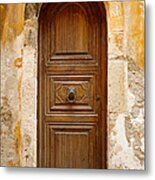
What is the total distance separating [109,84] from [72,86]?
156mm

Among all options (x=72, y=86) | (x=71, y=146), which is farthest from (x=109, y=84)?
(x=71, y=146)

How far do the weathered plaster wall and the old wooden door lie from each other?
33 mm

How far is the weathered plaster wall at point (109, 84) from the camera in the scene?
6.63 feet

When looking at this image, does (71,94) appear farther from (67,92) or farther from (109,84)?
(109,84)

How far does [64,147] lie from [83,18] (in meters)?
0.55

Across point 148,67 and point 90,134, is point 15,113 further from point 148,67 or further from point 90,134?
point 148,67

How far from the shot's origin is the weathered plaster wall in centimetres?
202

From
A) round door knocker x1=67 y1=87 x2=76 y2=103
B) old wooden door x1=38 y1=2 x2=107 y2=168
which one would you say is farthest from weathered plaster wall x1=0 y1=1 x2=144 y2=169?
round door knocker x1=67 y1=87 x2=76 y2=103

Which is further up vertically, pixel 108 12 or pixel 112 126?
pixel 108 12

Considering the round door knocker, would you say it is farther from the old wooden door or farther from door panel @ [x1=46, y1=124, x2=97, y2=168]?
door panel @ [x1=46, y1=124, x2=97, y2=168]

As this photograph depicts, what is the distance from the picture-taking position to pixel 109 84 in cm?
204

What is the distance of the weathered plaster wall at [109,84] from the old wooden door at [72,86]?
3 centimetres

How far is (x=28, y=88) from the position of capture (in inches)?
82.3

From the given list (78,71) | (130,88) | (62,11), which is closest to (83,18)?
(62,11)
